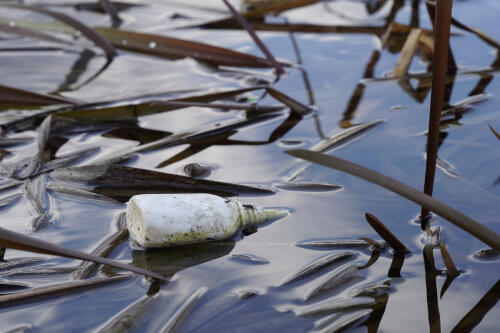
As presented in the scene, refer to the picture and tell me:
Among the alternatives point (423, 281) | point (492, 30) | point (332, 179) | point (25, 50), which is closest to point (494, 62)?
point (492, 30)

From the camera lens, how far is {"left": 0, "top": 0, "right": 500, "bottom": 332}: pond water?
119cm

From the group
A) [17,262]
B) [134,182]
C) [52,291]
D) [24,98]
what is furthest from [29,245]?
[24,98]

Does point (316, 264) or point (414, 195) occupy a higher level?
point (414, 195)

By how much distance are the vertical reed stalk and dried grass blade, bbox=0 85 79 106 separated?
1.34m

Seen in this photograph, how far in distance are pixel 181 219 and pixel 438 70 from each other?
0.60m

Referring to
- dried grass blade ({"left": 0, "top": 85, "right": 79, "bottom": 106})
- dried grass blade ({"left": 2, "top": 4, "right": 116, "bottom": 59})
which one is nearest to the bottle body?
dried grass blade ({"left": 0, "top": 85, "right": 79, "bottom": 106})

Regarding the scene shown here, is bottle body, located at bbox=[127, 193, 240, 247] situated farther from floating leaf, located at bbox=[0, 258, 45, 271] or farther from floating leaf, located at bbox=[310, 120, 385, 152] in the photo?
floating leaf, located at bbox=[310, 120, 385, 152]

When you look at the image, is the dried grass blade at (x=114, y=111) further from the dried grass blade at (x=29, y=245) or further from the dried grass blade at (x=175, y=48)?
Result: the dried grass blade at (x=29, y=245)

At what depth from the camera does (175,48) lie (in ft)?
8.99

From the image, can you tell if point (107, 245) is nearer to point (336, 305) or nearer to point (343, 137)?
point (336, 305)

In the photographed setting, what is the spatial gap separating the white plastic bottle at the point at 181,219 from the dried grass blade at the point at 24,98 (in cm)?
94

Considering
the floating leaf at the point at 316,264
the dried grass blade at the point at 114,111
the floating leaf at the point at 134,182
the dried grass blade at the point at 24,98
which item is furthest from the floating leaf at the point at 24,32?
the floating leaf at the point at 316,264

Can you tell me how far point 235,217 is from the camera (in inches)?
55.9

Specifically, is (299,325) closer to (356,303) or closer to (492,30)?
(356,303)
